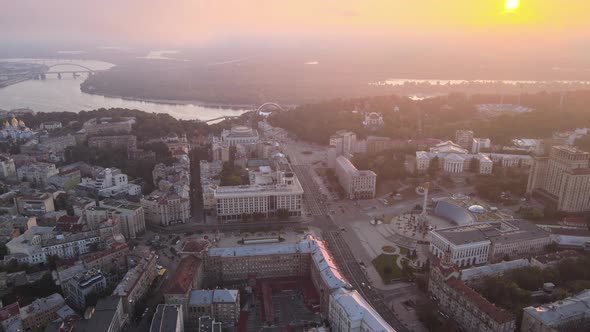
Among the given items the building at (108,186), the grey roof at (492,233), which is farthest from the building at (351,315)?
the building at (108,186)

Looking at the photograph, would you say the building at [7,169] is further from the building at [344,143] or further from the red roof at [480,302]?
the red roof at [480,302]

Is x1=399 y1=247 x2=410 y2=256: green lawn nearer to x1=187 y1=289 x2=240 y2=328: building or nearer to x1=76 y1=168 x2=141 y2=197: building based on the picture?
x1=187 y1=289 x2=240 y2=328: building

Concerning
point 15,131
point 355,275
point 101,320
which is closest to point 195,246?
point 101,320

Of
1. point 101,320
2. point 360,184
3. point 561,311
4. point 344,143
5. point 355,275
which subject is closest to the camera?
point 101,320

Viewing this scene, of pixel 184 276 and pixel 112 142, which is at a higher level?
pixel 112 142

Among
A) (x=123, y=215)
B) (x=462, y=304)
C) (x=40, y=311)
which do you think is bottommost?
A: (x=40, y=311)

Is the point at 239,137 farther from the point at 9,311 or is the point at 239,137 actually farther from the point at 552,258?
the point at 552,258

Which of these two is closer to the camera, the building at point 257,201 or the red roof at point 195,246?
the red roof at point 195,246
